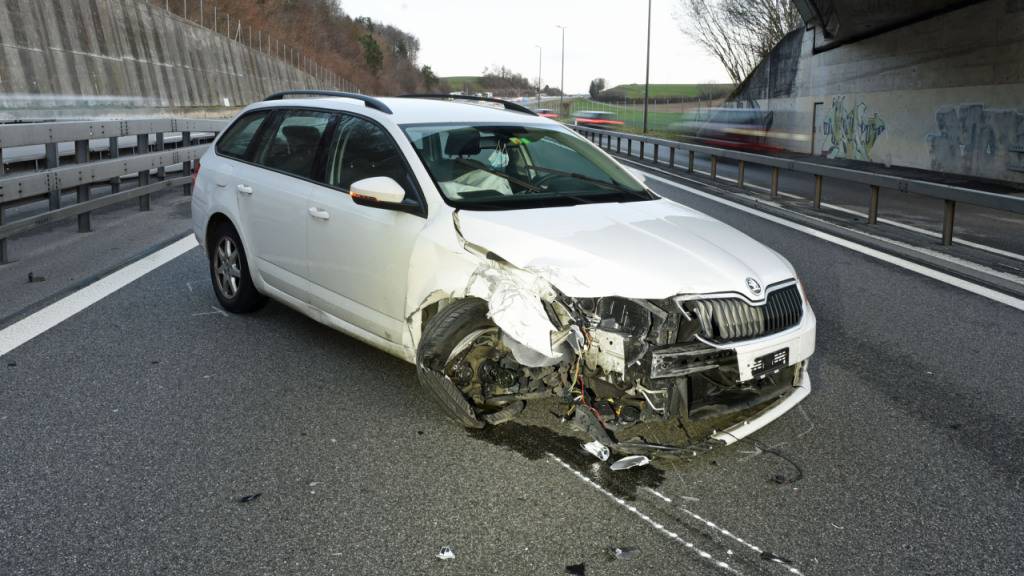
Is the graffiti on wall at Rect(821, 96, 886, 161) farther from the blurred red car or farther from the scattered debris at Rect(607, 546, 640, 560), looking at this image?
the scattered debris at Rect(607, 546, 640, 560)

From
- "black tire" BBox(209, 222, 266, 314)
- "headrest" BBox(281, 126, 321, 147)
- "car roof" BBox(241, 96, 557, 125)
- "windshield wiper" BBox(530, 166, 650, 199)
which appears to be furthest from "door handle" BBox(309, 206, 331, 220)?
"windshield wiper" BBox(530, 166, 650, 199)

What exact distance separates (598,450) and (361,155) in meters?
2.33

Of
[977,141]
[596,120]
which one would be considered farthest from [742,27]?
[977,141]

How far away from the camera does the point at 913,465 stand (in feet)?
14.0

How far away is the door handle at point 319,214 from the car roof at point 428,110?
63 centimetres

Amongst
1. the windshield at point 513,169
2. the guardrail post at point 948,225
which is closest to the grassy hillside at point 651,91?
the guardrail post at point 948,225

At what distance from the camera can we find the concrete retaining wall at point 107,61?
31.5 m

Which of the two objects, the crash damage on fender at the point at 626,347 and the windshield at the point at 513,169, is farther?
the windshield at the point at 513,169

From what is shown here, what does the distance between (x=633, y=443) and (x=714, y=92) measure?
67124 mm

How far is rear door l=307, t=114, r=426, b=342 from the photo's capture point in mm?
4965

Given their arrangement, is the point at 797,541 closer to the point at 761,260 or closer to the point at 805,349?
the point at 805,349

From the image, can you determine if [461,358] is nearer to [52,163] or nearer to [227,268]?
[227,268]

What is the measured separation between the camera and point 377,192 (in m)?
4.85

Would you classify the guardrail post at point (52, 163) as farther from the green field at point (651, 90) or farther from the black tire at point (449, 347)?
Result: the green field at point (651, 90)
